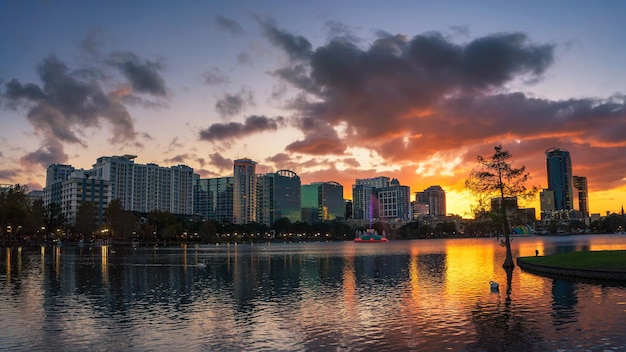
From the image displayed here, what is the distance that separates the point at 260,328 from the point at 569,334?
16.2m

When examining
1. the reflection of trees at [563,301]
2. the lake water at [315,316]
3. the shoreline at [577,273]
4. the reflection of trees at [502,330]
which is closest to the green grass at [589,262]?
the shoreline at [577,273]

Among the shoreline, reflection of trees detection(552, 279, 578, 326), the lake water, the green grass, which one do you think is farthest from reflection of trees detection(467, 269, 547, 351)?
the green grass

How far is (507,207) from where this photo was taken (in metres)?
68.1

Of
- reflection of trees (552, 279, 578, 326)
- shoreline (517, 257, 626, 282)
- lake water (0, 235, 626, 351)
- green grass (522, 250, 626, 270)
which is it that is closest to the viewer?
lake water (0, 235, 626, 351)

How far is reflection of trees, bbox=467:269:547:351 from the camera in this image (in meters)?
23.7

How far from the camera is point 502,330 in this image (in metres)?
27.3

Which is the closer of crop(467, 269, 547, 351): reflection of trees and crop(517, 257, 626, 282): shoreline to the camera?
crop(467, 269, 547, 351): reflection of trees

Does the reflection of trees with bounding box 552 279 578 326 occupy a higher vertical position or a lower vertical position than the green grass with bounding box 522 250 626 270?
lower

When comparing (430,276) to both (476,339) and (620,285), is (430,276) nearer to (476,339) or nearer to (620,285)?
(620,285)

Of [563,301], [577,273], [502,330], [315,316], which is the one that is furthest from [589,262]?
[315,316]

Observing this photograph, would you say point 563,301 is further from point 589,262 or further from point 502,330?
point 589,262

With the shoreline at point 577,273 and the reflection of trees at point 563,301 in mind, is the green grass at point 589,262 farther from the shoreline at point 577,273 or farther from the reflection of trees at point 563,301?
the reflection of trees at point 563,301

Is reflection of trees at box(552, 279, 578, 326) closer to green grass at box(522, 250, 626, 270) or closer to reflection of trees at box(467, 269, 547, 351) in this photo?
reflection of trees at box(467, 269, 547, 351)

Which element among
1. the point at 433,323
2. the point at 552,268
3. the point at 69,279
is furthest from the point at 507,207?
the point at 69,279
